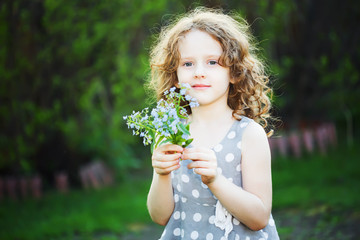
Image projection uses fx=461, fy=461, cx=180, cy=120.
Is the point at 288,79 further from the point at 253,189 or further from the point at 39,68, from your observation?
the point at 253,189

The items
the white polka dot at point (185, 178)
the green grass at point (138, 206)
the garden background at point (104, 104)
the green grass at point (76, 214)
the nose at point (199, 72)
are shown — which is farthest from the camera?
the garden background at point (104, 104)

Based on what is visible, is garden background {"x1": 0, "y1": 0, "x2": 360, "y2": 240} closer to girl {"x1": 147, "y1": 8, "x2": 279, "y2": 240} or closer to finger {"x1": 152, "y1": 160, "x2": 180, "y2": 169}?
girl {"x1": 147, "y1": 8, "x2": 279, "y2": 240}

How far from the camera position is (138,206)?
5.94 meters

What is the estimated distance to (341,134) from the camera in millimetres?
9109

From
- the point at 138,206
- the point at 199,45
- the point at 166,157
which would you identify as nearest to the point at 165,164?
the point at 166,157

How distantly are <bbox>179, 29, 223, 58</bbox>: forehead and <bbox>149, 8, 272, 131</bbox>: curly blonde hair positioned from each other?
21 mm

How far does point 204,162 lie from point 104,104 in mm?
6258

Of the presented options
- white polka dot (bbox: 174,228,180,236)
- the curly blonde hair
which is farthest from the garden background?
the curly blonde hair

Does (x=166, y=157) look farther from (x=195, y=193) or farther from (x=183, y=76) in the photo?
(x=183, y=76)

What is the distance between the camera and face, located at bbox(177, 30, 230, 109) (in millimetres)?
2150

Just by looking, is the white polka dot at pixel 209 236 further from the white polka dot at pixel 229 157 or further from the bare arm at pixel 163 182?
the white polka dot at pixel 229 157

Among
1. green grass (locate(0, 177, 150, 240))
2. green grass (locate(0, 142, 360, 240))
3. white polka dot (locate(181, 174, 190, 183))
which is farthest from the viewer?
green grass (locate(0, 177, 150, 240))

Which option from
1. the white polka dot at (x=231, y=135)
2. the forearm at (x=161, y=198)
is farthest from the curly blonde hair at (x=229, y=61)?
the forearm at (x=161, y=198)

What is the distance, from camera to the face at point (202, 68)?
2.15 meters
